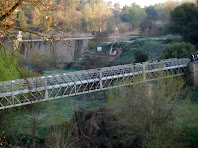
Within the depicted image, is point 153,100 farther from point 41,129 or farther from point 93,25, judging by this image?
point 93,25

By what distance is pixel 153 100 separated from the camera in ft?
50.3

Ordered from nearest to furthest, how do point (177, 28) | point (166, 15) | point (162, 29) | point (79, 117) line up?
point (79, 117) → point (177, 28) → point (162, 29) → point (166, 15)

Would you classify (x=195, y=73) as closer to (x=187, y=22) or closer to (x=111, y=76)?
(x=111, y=76)

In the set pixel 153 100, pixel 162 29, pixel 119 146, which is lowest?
pixel 119 146

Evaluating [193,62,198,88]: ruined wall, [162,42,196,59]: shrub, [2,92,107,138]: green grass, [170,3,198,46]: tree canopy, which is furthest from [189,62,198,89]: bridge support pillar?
[170,3,198,46]: tree canopy

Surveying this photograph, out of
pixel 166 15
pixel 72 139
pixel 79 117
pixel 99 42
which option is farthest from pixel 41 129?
pixel 166 15

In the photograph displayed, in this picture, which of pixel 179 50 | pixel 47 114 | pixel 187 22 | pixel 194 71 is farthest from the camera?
pixel 187 22

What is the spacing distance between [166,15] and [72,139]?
1775 inches

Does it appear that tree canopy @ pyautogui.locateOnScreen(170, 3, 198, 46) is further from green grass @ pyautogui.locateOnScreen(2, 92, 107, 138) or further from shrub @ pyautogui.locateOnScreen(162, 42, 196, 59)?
green grass @ pyautogui.locateOnScreen(2, 92, 107, 138)

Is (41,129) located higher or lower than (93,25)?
lower

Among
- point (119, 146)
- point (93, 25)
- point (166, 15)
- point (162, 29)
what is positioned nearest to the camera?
point (119, 146)

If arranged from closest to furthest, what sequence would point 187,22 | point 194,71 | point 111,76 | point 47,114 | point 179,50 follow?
point 111,76
point 47,114
point 194,71
point 179,50
point 187,22

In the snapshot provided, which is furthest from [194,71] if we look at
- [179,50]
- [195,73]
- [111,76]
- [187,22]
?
[187,22]

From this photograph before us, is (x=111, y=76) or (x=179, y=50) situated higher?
(x=179, y=50)
